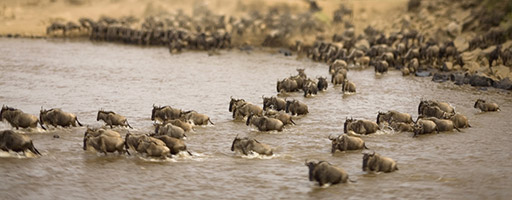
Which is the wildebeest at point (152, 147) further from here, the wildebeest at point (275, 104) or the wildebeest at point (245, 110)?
the wildebeest at point (275, 104)

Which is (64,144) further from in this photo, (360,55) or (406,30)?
(406,30)

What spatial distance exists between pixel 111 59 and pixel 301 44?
1116 centimetres

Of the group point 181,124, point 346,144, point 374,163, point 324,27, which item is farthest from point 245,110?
point 324,27

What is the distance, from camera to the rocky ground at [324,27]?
3152 centimetres

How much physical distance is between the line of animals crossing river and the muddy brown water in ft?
0.76

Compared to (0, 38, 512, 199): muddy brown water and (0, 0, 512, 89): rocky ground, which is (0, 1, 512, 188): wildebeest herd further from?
(0, 38, 512, 199): muddy brown water

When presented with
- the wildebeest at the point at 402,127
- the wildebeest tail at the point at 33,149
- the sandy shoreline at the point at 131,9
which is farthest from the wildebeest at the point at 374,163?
the sandy shoreline at the point at 131,9

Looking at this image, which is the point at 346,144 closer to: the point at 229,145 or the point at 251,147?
the point at 251,147

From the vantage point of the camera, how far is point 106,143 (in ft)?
49.5

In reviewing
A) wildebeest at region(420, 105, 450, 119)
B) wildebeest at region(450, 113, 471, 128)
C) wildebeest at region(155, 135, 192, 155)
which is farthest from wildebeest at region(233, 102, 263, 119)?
wildebeest at region(450, 113, 471, 128)

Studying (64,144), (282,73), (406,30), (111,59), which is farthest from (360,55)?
(64,144)

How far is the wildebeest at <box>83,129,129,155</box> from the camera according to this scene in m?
15.1

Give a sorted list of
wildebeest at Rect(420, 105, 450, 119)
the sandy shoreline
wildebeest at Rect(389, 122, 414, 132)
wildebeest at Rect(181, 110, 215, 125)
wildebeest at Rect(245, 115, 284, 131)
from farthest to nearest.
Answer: the sandy shoreline, wildebeest at Rect(420, 105, 450, 119), wildebeest at Rect(181, 110, 215, 125), wildebeest at Rect(389, 122, 414, 132), wildebeest at Rect(245, 115, 284, 131)

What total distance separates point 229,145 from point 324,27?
2701 centimetres
